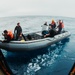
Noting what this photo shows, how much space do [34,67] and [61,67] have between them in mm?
1505

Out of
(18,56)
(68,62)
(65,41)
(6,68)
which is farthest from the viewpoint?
(65,41)

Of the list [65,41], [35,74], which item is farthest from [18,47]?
[65,41]

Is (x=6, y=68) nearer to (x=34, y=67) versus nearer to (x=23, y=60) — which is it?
(x=34, y=67)

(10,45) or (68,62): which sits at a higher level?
(10,45)

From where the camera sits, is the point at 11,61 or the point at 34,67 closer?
the point at 34,67

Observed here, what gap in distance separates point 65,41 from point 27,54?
5.66 m

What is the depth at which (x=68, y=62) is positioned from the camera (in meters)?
11.9

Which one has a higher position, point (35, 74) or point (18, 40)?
point (18, 40)

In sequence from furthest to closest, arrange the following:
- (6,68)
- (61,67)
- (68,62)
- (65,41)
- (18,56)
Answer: (65,41) → (18,56) → (68,62) → (61,67) → (6,68)

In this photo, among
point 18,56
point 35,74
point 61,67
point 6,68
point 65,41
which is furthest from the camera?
point 65,41

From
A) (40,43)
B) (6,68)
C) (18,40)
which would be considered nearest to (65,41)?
(40,43)

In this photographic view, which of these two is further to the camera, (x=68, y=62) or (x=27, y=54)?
(x=27, y=54)

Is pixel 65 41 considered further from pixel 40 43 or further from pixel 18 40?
pixel 18 40

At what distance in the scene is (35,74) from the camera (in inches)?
395
